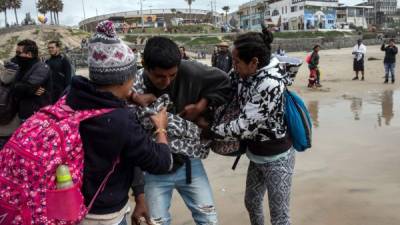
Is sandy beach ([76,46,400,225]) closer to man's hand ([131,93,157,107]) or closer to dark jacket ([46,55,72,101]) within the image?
man's hand ([131,93,157,107])

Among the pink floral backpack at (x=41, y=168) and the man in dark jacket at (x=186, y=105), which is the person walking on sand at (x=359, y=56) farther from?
the pink floral backpack at (x=41, y=168)

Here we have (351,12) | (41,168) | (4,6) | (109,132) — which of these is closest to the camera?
(41,168)

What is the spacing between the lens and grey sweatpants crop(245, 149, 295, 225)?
2.91 metres

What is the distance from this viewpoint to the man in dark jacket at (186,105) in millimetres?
2613

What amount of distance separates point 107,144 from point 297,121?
58.0 inches

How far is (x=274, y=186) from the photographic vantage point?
294cm

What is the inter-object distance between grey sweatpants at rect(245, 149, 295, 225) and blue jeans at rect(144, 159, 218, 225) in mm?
→ 446

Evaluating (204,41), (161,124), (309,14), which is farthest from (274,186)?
(309,14)

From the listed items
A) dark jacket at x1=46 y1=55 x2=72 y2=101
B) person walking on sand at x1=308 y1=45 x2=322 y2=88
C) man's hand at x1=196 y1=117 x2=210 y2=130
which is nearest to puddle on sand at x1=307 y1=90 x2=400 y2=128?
person walking on sand at x1=308 y1=45 x2=322 y2=88

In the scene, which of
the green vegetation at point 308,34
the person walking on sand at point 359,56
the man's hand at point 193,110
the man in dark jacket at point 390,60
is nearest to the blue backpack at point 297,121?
the man's hand at point 193,110

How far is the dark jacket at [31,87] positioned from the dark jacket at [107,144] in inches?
135

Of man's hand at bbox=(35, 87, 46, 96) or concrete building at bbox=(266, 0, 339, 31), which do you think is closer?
man's hand at bbox=(35, 87, 46, 96)

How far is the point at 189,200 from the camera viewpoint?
2.82 meters

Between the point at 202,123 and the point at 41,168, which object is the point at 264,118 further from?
the point at 41,168
